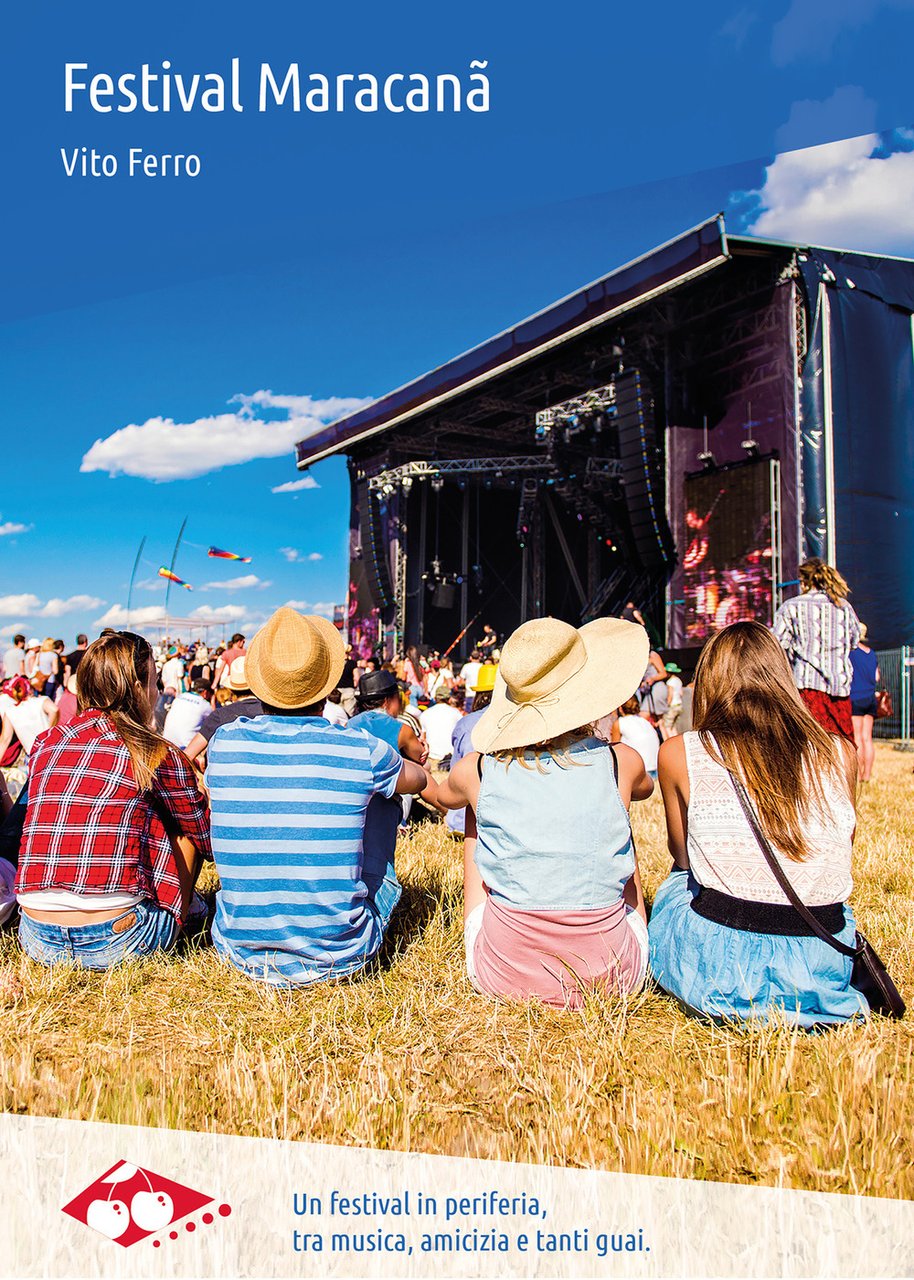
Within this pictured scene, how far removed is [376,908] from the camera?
276 centimetres

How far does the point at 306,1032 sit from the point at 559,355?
14.6 m

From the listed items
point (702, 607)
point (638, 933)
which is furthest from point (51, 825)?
point (702, 607)

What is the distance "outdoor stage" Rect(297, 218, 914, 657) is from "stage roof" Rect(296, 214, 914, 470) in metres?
0.03

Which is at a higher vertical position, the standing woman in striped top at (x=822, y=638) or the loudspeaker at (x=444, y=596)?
the loudspeaker at (x=444, y=596)

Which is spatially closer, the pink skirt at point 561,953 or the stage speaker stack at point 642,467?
the pink skirt at point 561,953

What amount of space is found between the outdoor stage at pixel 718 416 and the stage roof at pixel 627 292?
0.09ft

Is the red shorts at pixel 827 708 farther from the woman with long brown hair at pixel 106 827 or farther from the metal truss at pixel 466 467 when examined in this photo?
the metal truss at pixel 466 467

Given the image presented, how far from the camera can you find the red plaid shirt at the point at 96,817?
2596 millimetres

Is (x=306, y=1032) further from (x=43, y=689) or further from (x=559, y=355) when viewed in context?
(x=559, y=355)

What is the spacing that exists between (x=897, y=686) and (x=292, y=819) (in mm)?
12468

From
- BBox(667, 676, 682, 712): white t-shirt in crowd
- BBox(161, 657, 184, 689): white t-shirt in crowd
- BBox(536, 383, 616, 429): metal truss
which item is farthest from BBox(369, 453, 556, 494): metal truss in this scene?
BBox(667, 676, 682, 712): white t-shirt in crowd

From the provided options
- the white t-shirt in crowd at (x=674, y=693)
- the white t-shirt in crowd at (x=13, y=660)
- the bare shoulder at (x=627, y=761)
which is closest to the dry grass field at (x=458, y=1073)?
the bare shoulder at (x=627, y=761)

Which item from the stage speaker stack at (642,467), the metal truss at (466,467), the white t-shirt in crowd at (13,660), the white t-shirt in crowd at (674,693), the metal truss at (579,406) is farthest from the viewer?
the metal truss at (466,467)

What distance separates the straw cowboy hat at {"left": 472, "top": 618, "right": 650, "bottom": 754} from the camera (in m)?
2.34
